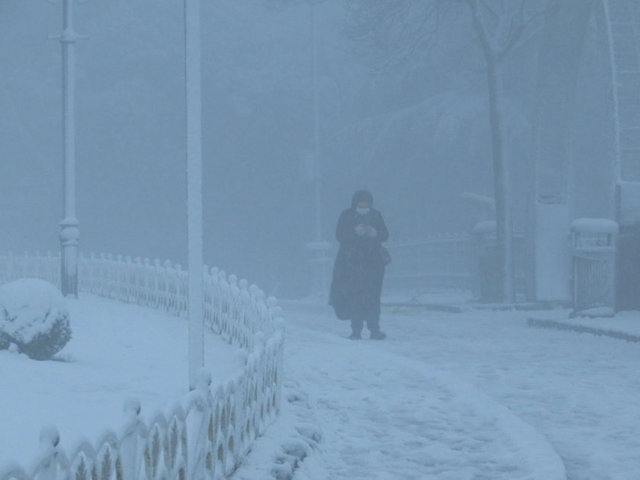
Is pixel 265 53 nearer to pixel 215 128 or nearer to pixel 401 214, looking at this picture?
pixel 215 128

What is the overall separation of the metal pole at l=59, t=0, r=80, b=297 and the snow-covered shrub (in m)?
8.72

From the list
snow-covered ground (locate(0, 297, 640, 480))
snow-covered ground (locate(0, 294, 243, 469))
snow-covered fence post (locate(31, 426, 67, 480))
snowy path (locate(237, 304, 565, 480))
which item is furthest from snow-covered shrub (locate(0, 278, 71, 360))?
snow-covered fence post (locate(31, 426, 67, 480))

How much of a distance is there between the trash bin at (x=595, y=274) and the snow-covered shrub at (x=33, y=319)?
29.9ft

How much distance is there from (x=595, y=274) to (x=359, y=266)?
519 centimetres

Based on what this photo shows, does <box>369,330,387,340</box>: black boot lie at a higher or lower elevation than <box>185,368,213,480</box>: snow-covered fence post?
lower

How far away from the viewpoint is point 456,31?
3766 cm

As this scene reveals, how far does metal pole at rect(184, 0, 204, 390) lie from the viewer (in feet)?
29.1

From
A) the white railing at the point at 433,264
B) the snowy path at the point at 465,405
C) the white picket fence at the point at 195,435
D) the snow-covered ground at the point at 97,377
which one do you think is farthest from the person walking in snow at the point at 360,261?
the white railing at the point at 433,264

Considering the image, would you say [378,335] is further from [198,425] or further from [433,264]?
[433,264]

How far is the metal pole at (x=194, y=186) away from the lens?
887 cm

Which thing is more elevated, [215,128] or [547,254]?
[215,128]

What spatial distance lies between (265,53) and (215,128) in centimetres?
372

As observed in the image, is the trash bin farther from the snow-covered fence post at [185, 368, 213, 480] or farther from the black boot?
the snow-covered fence post at [185, 368, 213, 480]

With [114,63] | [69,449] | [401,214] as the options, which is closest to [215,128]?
[114,63]
